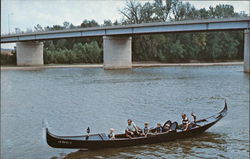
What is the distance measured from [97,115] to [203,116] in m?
6.16

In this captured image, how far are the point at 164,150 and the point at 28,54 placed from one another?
6652 centimetres

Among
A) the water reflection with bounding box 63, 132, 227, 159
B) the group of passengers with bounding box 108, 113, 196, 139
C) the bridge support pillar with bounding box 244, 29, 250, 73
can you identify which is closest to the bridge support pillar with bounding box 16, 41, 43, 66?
the bridge support pillar with bounding box 244, 29, 250, 73

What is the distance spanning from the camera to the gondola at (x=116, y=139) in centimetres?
1481

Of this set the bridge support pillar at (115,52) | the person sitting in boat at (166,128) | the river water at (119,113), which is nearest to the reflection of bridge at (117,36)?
the bridge support pillar at (115,52)

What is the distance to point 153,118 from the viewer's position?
21500 millimetres

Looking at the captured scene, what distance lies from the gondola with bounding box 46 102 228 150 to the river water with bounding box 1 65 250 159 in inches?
10.7

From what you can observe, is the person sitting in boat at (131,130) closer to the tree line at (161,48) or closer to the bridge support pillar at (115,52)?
the bridge support pillar at (115,52)

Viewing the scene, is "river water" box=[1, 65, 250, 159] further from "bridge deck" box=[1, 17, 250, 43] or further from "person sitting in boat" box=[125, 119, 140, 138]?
"bridge deck" box=[1, 17, 250, 43]

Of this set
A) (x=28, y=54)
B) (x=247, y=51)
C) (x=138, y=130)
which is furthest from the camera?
(x=28, y=54)

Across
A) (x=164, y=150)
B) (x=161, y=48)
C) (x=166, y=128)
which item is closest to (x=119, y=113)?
(x=166, y=128)

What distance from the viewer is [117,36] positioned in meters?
65.9

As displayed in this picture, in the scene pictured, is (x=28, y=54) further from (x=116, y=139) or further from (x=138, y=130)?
(x=116, y=139)

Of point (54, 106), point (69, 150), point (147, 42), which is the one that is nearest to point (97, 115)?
point (54, 106)

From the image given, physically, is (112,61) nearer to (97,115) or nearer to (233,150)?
(97,115)
